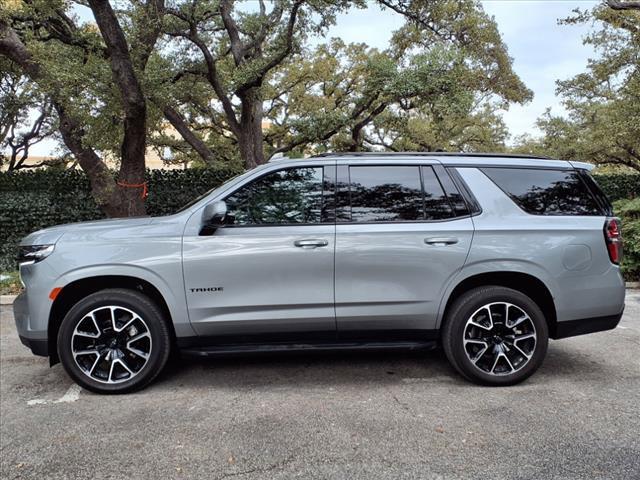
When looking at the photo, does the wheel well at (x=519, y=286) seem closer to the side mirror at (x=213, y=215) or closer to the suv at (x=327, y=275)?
the suv at (x=327, y=275)

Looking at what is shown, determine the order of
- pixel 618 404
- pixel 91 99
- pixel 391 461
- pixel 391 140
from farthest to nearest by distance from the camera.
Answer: pixel 391 140 → pixel 91 99 → pixel 618 404 → pixel 391 461

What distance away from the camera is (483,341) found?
3713 millimetres

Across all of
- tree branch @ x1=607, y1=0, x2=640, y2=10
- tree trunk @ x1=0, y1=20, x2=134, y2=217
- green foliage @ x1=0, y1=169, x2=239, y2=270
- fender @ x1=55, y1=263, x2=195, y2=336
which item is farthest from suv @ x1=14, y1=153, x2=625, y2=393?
tree branch @ x1=607, y1=0, x2=640, y2=10

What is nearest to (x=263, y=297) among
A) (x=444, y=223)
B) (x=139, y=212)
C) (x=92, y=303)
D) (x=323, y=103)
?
(x=92, y=303)

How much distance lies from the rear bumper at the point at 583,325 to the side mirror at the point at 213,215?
2804mm

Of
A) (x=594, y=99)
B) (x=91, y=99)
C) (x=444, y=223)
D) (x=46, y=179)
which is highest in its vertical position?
(x=594, y=99)

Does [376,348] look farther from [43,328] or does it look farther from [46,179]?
[46,179]

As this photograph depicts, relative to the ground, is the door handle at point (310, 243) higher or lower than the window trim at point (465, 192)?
lower

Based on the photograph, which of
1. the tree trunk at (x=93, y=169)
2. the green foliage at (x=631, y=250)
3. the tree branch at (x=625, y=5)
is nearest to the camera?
the green foliage at (x=631, y=250)

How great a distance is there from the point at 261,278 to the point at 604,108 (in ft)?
58.9

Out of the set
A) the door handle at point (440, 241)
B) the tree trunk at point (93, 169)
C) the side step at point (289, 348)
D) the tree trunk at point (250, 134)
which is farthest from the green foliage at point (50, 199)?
the door handle at point (440, 241)

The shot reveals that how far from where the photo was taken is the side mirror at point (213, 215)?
3559mm

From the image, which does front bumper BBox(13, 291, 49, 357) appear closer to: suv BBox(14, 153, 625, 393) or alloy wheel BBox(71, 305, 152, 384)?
suv BBox(14, 153, 625, 393)

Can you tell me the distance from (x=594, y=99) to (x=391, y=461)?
21.1 metres
